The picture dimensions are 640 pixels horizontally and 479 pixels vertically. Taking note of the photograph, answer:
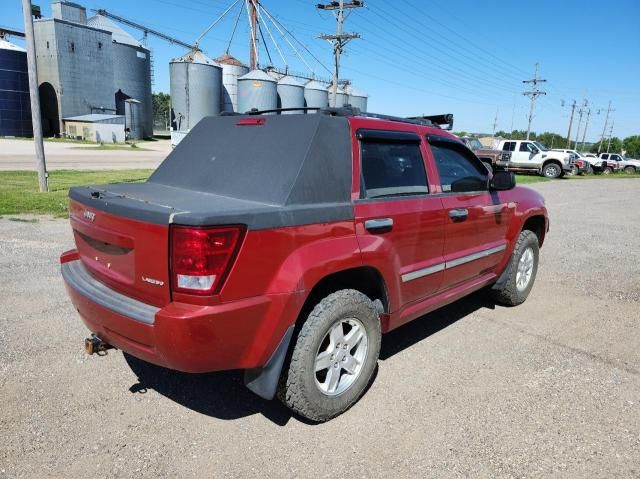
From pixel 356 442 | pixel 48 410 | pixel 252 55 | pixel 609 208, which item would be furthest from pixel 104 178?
pixel 252 55

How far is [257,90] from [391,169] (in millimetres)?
44739

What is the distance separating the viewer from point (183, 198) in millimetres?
2816

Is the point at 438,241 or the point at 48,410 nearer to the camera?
the point at 48,410

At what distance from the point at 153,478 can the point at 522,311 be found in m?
3.94

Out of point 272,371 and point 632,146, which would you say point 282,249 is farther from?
point 632,146

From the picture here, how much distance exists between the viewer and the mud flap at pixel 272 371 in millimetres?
2514

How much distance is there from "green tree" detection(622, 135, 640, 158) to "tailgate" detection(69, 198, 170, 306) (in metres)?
102

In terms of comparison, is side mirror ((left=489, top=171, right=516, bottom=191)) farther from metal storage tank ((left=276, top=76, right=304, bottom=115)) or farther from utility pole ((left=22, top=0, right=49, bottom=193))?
metal storage tank ((left=276, top=76, right=304, bottom=115))

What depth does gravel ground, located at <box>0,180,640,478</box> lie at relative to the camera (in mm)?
2502

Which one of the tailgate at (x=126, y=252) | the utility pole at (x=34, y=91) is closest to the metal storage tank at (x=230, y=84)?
the utility pole at (x=34, y=91)

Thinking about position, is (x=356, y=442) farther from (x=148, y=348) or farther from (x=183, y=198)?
(x=183, y=198)

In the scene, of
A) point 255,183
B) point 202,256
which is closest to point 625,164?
point 255,183

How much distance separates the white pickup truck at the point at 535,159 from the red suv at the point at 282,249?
2608cm

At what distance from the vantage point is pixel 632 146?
92250mm
